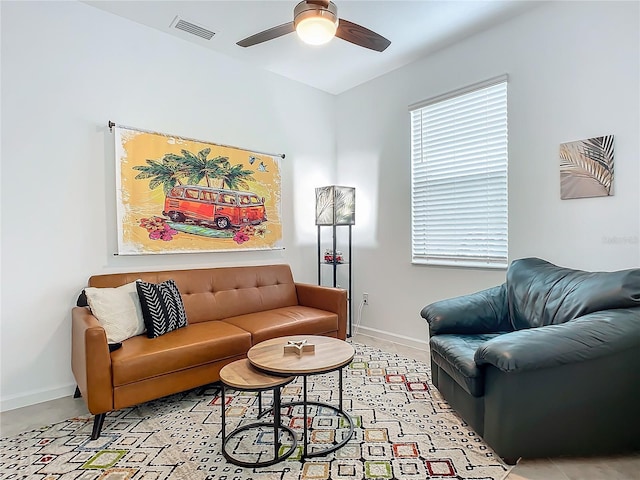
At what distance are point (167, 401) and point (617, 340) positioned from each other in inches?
107

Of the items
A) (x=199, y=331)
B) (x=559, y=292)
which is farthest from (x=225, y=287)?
(x=559, y=292)

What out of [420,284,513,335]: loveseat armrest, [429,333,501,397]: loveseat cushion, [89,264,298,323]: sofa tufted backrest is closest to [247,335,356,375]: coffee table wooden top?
[429,333,501,397]: loveseat cushion

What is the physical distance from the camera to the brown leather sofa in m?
2.14

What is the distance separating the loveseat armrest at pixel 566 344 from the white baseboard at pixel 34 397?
2.85 metres

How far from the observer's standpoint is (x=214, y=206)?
349cm

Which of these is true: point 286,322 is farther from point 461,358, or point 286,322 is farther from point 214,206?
point 461,358

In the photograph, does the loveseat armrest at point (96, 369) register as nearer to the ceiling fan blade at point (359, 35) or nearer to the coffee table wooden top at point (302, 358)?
the coffee table wooden top at point (302, 358)

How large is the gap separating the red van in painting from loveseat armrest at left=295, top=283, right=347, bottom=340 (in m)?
0.91

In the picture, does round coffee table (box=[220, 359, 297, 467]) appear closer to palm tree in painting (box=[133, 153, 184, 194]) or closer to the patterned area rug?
the patterned area rug

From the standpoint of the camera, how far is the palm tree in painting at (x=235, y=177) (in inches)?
141

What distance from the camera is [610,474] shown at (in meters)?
1.76

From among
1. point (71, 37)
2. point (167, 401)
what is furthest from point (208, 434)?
point (71, 37)

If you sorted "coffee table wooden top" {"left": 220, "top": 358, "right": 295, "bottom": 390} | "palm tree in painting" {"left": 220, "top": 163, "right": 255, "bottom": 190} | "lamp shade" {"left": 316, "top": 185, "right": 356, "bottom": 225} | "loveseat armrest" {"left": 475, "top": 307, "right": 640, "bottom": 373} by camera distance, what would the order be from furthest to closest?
"lamp shade" {"left": 316, "top": 185, "right": 356, "bottom": 225} < "palm tree in painting" {"left": 220, "top": 163, "right": 255, "bottom": 190} < "coffee table wooden top" {"left": 220, "top": 358, "right": 295, "bottom": 390} < "loveseat armrest" {"left": 475, "top": 307, "right": 640, "bottom": 373}

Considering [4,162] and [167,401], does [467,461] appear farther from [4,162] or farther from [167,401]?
[4,162]
